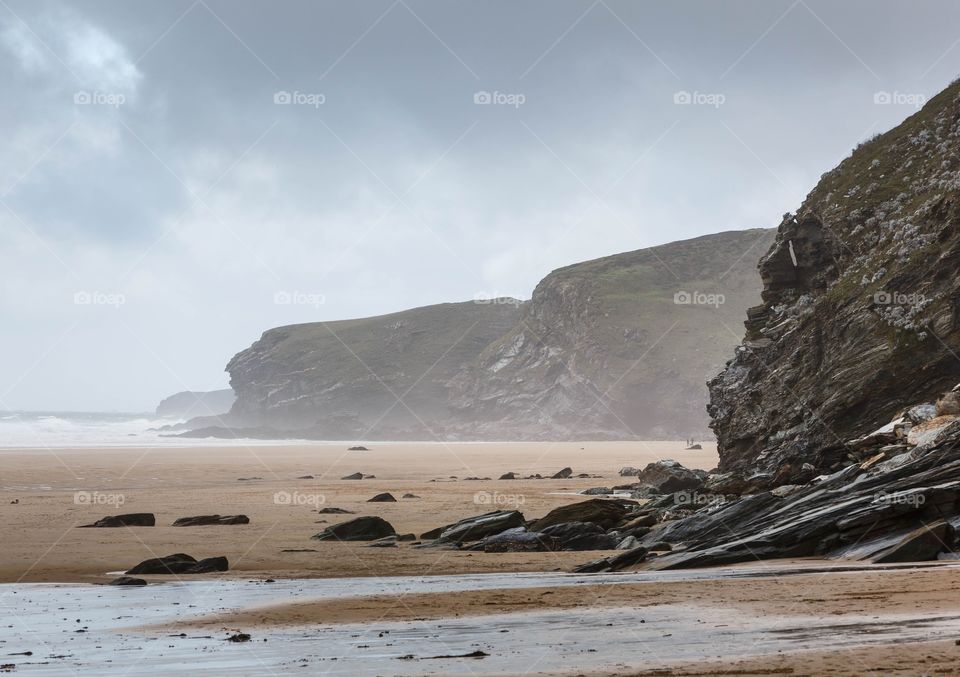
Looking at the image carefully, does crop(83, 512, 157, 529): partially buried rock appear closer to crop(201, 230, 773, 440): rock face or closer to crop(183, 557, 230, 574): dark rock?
crop(183, 557, 230, 574): dark rock

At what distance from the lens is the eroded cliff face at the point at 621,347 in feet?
483

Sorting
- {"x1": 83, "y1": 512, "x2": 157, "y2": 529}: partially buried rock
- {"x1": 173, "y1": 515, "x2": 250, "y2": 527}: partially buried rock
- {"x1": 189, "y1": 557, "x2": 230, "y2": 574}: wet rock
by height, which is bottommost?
{"x1": 189, "y1": 557, "x2": 230, "y2": 574}: wet rock


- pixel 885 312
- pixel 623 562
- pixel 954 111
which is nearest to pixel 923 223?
pixel 885 312

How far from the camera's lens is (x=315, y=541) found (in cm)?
2428

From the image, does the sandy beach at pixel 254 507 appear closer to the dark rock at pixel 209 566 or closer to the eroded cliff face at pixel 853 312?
the dark rock at pixel 209 566

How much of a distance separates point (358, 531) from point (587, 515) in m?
6.90

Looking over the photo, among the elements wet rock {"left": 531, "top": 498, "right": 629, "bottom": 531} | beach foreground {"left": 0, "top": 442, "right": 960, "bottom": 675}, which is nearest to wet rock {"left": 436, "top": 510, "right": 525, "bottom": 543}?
wet rock {"left": 531, "top": 498, "right": 629, "bottom": 531}

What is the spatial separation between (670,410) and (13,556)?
129946 mm

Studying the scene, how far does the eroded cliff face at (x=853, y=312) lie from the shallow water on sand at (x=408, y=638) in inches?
616

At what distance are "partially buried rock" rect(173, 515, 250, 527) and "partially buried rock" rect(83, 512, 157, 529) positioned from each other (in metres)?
0.81

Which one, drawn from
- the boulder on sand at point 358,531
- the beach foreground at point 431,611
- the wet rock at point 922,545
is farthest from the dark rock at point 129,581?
the wet rock at point 922,545

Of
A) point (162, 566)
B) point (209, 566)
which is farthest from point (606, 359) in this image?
point (162, 566)

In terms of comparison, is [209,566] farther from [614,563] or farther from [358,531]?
[614,563]

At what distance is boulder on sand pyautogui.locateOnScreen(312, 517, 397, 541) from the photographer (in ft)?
81.8
